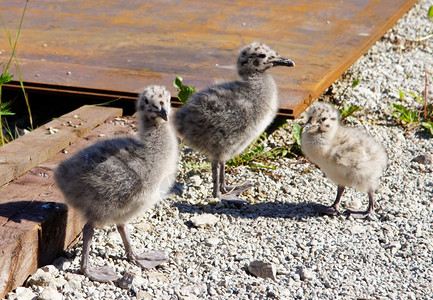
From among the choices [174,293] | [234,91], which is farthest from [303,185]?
[174,293]

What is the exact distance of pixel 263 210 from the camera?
530 cm

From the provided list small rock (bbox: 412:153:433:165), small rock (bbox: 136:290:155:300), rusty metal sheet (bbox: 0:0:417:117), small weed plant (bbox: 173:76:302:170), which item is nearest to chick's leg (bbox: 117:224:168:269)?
small rock (bbox: 136:290:155:300)

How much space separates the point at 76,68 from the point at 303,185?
2728mm

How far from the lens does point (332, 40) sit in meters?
8.05

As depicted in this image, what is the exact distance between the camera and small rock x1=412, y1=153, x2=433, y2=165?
618 cm

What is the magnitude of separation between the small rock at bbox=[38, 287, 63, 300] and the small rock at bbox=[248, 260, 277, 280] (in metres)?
1.26

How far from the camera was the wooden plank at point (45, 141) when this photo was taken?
14.9ft

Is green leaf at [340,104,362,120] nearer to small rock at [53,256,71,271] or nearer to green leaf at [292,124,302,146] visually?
green leaf at [292,124,302,146]

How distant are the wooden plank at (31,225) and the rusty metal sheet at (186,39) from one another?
2078 millimetres

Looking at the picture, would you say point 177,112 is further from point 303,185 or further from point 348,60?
point 348,60

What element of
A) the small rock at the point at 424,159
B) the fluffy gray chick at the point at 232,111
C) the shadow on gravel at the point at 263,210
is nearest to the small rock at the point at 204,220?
the shadow on gravel at the point at 263,210

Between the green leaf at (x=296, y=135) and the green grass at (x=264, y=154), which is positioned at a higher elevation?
the green leaf at (x=296, y=135)

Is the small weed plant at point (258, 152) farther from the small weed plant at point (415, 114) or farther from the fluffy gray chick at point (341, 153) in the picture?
the small weed plant at point (415, 114)

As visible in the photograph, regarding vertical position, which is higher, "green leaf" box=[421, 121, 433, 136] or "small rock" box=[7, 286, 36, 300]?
"green leaf" box=[421, 121, 433, 136]
